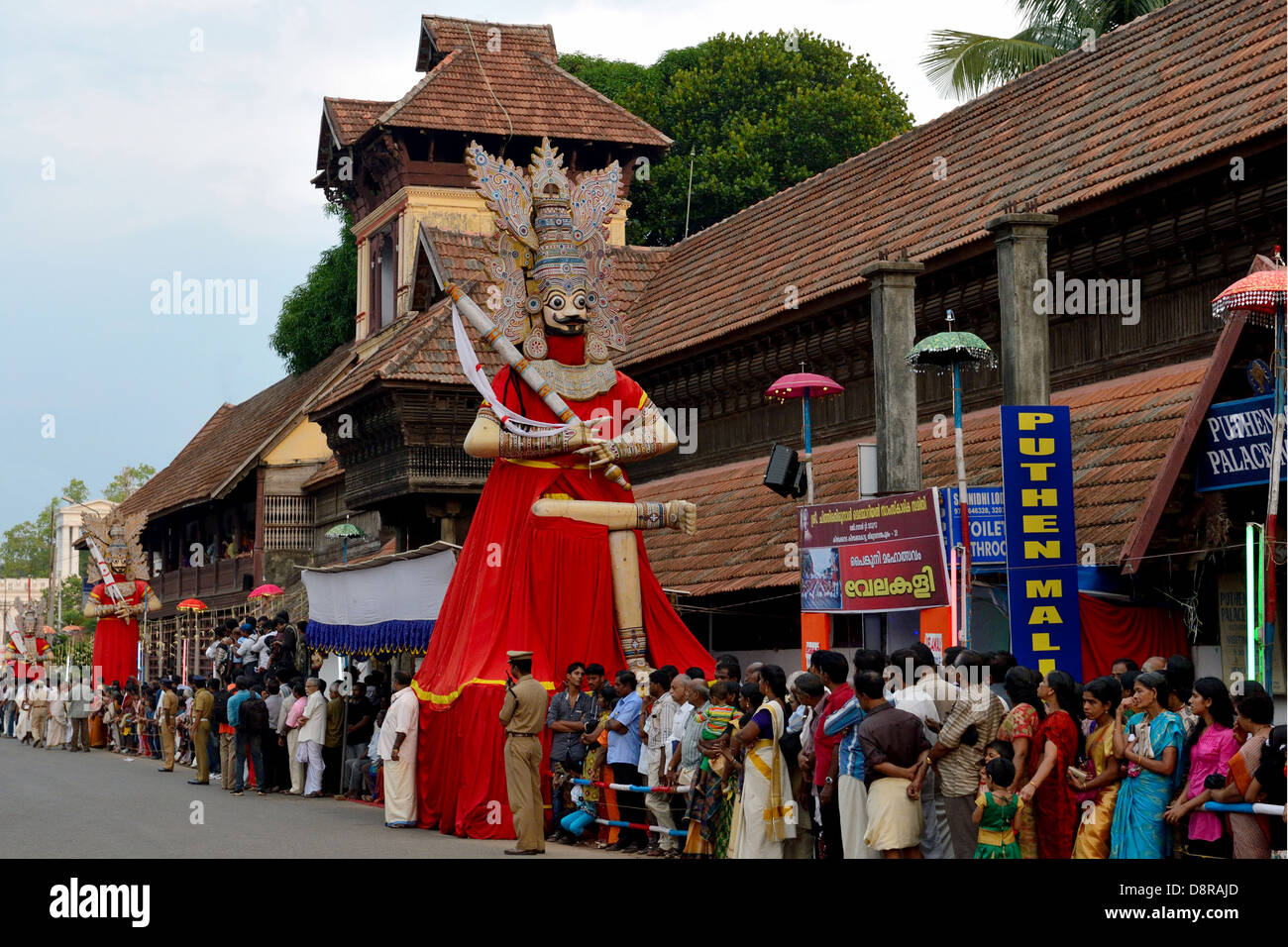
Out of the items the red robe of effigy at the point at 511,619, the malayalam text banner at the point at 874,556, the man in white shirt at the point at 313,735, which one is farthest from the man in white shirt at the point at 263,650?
the malayalam text banner at the point at 874,556

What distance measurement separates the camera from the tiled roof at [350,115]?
3775 centimetres

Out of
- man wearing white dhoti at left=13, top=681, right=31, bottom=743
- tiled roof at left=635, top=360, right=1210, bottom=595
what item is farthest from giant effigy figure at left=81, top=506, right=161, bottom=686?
tiled roof at left=635, top=360, right=1210, bottom=595

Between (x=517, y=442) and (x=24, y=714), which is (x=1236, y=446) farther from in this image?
(x=24, y=714)

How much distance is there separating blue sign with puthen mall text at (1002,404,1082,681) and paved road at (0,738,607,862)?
155 inches

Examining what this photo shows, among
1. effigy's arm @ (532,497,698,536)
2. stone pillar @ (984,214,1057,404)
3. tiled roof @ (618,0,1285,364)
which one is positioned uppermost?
tiled roof @ (618,0,1285,364)

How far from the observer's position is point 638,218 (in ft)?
143

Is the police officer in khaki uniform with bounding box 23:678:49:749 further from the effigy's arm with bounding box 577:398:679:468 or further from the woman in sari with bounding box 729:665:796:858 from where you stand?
the woman in sari with bounding box 729:665:796:858

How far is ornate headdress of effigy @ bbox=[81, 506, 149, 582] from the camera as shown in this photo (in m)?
35.7

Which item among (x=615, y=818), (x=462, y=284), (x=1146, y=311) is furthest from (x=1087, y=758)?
(x=462, y=284)

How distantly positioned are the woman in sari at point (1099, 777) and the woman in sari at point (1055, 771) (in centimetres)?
7

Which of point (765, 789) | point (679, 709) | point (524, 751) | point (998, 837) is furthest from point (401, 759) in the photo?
point (998, 837)

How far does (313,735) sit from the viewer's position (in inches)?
800
